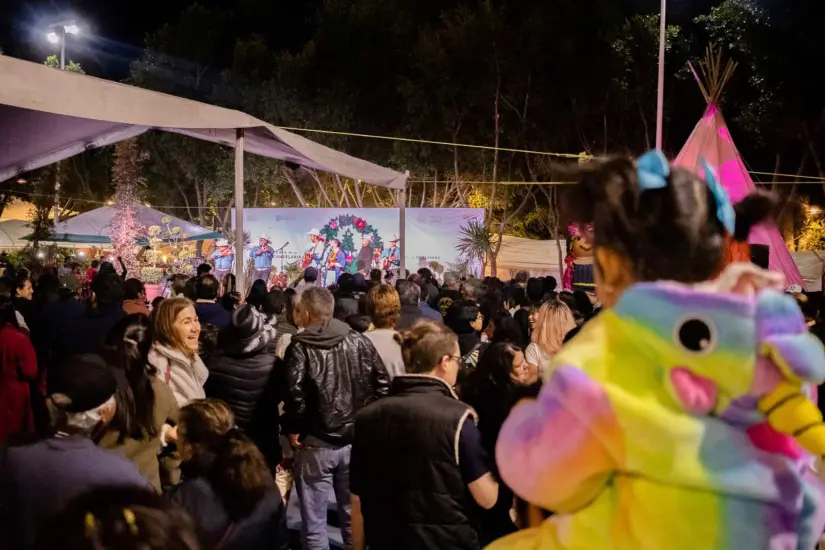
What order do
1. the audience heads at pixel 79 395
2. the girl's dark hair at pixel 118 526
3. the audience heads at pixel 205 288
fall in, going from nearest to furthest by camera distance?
the girl's dark hair at pixel 118 526 → the audience heads at pixel 79 395 → the audience heads at pixel 205 288

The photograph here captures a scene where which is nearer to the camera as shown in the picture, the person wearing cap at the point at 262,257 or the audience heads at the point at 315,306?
the audience heads at the point at 315,306

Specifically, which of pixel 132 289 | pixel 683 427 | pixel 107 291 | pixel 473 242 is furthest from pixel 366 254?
pixel 683 427

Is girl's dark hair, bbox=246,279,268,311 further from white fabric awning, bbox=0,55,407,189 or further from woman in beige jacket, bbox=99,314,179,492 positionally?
woman in beige jacket, bbox=99,314,179,492

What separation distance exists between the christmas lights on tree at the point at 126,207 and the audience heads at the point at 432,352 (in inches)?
565

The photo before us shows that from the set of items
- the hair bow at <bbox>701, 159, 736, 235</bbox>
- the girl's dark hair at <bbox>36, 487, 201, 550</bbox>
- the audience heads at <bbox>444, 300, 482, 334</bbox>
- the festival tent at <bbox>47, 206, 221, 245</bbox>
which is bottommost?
the audience heads at <bbox>444, 300, 482, 334</bbox>

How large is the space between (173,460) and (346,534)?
5.53 feet

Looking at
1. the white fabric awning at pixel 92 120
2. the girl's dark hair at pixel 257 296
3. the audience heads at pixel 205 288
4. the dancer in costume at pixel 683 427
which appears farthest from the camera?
the girl's dark hair at pixel 257 296

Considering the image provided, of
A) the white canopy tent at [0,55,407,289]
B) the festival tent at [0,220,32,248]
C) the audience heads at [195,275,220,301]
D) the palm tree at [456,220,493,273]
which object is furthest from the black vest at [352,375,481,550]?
the festival tent at [0,220,32,248]

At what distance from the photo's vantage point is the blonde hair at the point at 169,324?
184 inches

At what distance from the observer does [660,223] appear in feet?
5.67

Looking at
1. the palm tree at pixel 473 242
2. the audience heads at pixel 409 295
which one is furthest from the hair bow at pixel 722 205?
the palm tree at pixel 473 242

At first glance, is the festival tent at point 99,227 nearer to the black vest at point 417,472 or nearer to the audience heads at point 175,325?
the audience heads at point 175,325

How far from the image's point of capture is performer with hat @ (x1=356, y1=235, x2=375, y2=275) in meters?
19.2

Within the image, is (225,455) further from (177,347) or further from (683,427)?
(683,427)
